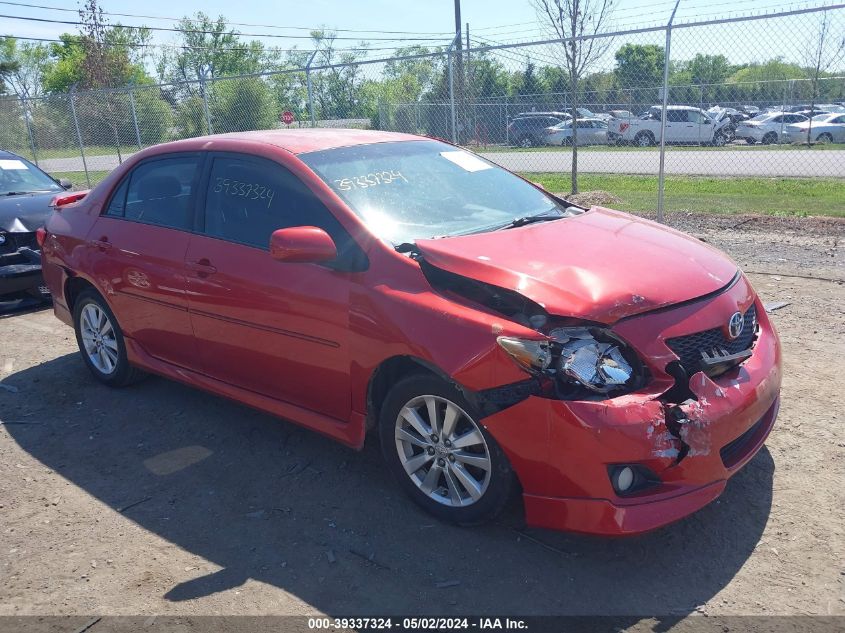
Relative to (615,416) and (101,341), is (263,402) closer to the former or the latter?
(101,341)

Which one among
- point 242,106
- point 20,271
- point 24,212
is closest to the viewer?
point 20,271

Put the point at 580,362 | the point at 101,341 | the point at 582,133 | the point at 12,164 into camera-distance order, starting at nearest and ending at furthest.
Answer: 1. the point at 580,362
2. the point at 101,341
3. the point at 12,164
4. the point at 582,133

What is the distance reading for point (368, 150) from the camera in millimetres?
4379

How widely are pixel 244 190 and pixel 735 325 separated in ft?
8.90

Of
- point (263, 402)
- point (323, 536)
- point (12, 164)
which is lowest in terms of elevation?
point (323, 536)

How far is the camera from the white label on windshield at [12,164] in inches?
347

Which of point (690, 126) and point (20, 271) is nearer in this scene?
point (20, 271)

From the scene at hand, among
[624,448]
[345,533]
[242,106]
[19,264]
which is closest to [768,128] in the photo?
[242,106]

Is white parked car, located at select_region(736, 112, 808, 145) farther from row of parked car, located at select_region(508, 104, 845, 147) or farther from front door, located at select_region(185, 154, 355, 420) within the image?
front door, located at select_region(185, 154, 355, 420)

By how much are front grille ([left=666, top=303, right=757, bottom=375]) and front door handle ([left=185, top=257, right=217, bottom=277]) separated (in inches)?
99.0

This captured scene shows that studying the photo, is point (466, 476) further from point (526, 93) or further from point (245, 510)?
point (526, 93)

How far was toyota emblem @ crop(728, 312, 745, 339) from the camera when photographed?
3346 millimetres

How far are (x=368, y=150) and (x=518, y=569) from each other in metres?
2.49

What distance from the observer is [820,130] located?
15.3 metres
